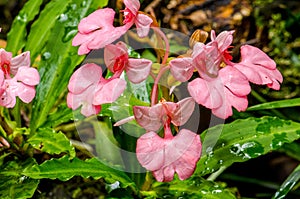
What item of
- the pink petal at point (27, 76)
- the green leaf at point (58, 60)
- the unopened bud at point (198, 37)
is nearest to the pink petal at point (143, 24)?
the unopened bud at point (198, 37)

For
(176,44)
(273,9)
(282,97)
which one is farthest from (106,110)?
(273,9)

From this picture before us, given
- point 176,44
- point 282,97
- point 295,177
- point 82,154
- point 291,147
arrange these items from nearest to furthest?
point 295,177 < point 82,154 < point 291,147 < point 176,44 < point 282,97

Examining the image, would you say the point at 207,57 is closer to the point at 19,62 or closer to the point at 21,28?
the point at 19,62

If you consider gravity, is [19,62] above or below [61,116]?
above

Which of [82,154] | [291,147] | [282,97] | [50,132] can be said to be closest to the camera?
[50,132]

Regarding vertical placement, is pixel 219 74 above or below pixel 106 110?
above

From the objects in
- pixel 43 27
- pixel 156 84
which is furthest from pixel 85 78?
pixel 43 27

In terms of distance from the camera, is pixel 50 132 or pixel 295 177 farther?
pixel 295 177

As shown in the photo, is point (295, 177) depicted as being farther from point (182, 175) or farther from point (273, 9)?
point (273, 9)
